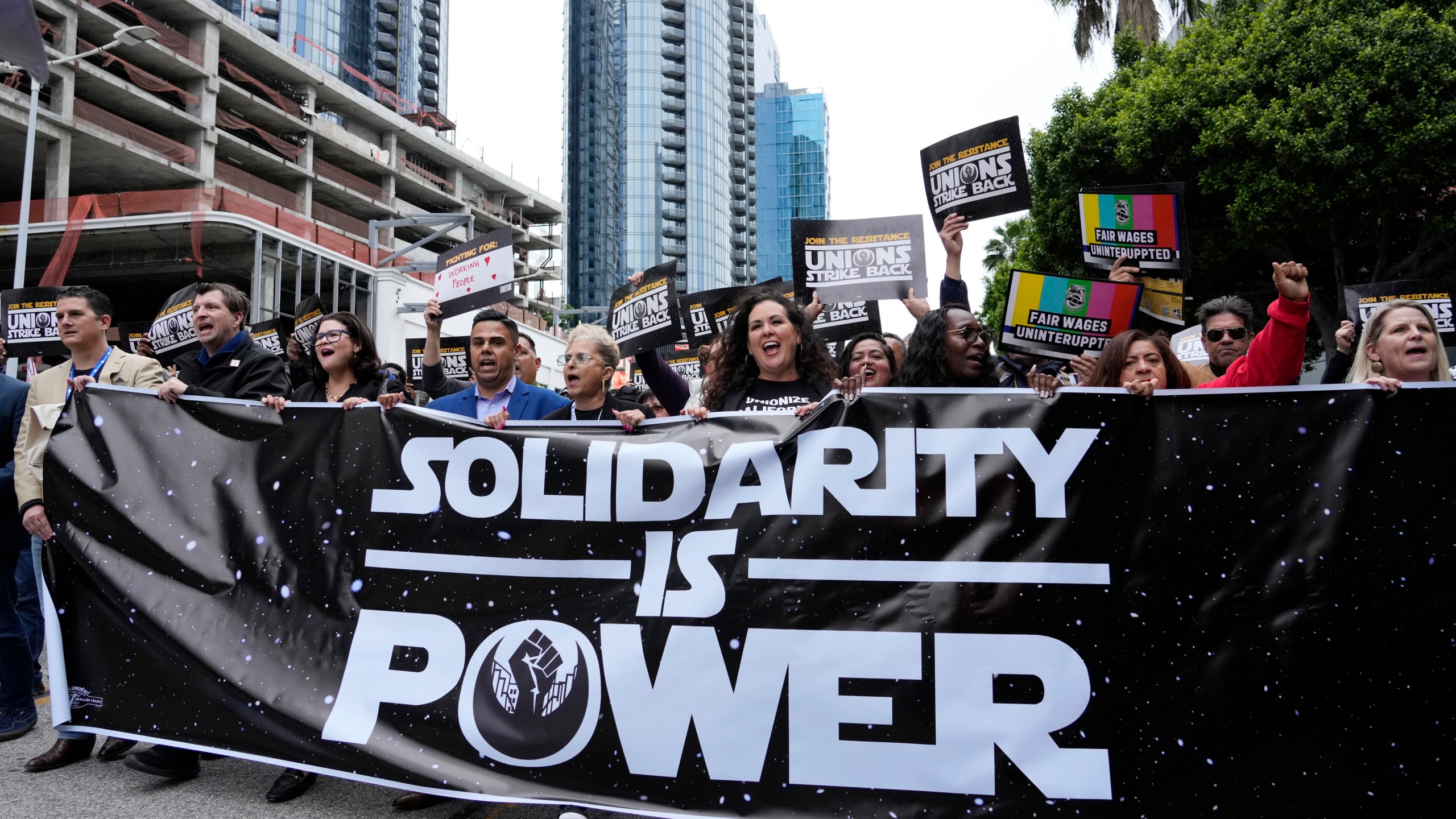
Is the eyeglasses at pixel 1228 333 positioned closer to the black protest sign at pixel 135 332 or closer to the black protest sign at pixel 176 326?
the black protest sign at pixel 176 326

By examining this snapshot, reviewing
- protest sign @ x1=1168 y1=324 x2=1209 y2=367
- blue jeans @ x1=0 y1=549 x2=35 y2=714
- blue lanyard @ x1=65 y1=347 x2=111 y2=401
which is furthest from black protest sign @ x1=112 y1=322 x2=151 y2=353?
protest sign @ x1=1168 y1=324 x2=1209 y2=367

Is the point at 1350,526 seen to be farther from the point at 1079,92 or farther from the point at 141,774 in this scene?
the point at 1079,92

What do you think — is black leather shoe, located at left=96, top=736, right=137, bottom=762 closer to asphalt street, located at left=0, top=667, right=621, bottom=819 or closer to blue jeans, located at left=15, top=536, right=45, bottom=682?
asphalt street, located at left=0, top=667, right=621, bottom=819

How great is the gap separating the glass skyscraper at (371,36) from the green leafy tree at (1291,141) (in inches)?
2554

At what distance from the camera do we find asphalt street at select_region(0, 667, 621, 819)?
3348 mm

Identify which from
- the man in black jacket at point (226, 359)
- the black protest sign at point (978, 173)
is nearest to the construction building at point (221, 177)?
the man in black jacket at point (226, 359)

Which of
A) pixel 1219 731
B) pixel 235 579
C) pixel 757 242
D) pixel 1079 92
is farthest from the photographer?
pixel 757 242

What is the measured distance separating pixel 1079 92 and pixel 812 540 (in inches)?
657

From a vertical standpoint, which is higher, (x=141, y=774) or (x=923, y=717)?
(x=923, y=717)

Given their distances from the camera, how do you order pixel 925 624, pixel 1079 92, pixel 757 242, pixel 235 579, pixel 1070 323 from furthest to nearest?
1. pixel 757 242
2. pixel 1079 92
3. pixel 1070 323
4. pixel 235 579
5. pixel 925 624

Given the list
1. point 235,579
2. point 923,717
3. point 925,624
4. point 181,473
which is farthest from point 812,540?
point 181,473

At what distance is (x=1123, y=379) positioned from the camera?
3.71m

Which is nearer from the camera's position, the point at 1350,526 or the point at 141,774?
the point at 1350,526

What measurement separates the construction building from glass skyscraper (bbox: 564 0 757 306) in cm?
5225
